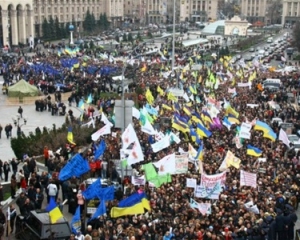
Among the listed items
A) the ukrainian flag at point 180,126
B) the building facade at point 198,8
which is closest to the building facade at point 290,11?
the building facade at point 198,8

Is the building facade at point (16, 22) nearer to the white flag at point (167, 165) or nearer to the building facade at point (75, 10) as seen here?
the building facade at point (75, 10)

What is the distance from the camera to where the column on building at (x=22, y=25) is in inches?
2852

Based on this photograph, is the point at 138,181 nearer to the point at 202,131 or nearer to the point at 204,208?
the point at 204,208

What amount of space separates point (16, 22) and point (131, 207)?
6144 cm

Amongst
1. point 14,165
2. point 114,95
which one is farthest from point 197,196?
point 114,95

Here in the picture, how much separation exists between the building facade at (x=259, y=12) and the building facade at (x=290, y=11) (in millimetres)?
10387

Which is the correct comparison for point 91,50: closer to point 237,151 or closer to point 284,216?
point 237,151

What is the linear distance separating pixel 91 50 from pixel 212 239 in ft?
166

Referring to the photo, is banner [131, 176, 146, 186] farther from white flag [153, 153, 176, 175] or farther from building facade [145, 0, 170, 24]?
building facade [145, 0, 170, 24]

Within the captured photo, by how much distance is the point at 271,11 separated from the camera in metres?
146

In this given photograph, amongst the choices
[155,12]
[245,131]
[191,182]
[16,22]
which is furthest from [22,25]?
[155,12]

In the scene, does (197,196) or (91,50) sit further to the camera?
(91,50)

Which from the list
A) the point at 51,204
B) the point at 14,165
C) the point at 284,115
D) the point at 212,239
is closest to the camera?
the point at 212,239

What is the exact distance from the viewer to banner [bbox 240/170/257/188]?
16.0m
